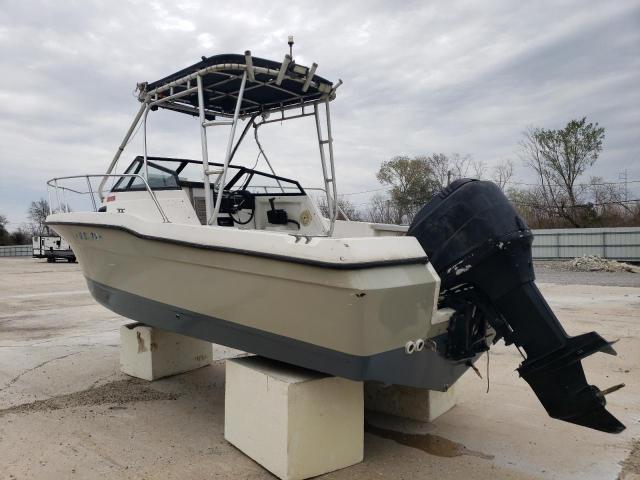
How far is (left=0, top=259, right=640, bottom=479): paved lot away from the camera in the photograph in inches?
112

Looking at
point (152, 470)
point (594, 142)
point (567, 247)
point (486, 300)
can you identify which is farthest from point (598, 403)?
point (594, 142)

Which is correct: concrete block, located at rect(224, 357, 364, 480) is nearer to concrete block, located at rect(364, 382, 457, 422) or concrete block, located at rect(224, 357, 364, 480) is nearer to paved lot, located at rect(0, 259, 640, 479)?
paved lot, located at rect(0, 259, 640, 479)

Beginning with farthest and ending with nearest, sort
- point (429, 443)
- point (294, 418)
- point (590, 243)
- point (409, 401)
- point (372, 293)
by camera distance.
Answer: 1. point (590, 243)
2. point (409, 401)
3. point (429, 443)
4. point (294, 418)
5. point (372, 293)

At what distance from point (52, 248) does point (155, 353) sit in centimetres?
2232

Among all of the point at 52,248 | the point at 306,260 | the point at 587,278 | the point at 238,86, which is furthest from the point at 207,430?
the point at 52,248

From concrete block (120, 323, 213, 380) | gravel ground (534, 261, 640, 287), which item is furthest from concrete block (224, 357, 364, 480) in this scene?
gravel ground (534, 261, 640, 287)

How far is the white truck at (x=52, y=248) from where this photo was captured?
76.3 ft

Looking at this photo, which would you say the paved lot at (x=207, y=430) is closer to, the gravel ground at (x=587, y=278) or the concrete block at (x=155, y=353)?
the concrete block at (x=155, y=353)

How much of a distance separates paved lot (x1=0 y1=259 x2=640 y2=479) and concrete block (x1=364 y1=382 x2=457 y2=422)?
0.28ft

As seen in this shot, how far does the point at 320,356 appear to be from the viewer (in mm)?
2607

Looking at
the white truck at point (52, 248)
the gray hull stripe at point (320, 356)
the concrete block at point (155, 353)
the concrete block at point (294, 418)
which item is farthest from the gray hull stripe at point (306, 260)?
the white truck at point (52, 248)

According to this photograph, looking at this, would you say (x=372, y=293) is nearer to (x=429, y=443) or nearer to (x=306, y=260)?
(x=306, y=260)

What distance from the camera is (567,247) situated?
66.1 feet

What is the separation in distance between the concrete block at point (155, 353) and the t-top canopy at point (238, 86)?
79.4 inches
